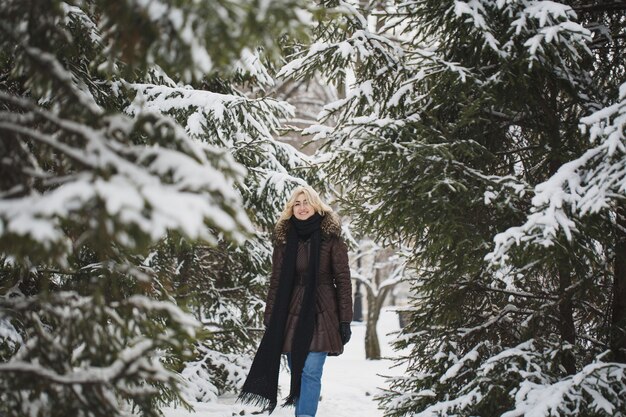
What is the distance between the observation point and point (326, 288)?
464 centimetres

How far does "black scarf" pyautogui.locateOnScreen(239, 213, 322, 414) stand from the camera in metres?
4.50

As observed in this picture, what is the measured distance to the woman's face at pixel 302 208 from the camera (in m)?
4.69

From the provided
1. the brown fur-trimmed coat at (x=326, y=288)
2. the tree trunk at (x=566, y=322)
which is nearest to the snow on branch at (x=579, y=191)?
the tree trunk at (x=566, y=322)

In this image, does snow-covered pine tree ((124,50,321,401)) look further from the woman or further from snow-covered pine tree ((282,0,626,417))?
snow-covered pine tree ((282,0,626,417))

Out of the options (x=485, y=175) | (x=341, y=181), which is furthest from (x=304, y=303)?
(x=485, y=175)

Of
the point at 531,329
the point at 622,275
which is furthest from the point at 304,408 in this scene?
the point at 622,275

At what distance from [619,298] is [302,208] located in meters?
2.56

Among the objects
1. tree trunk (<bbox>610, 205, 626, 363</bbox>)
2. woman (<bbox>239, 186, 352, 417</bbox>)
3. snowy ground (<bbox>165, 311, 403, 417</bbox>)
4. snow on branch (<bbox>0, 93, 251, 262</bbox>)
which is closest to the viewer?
snow on branch (<bbox>0, 93, 251, 262</bbox>)

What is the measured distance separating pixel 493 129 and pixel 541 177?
2.16 ft

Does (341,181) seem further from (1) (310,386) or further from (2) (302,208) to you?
(1) (310,386)

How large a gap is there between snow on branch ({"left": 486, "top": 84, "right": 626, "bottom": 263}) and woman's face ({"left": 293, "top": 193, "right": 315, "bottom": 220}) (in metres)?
1.81

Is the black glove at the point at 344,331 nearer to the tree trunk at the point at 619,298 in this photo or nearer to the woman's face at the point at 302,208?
the woman's face at the point at 302,208

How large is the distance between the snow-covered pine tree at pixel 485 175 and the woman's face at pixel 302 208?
368 mm

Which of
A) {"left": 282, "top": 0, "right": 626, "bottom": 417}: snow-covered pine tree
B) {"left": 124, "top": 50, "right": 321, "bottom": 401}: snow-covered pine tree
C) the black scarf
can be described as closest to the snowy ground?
{"left": 124, "top": 50, "right": 321, "bottom": 401}: snow-covered pine tree
